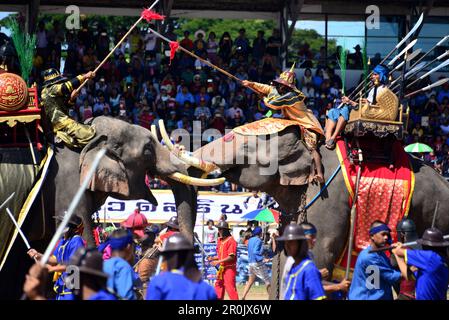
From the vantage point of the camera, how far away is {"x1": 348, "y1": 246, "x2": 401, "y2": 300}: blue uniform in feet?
32.7

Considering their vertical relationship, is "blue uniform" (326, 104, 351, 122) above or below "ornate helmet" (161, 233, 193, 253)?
above

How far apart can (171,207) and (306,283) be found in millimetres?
11428

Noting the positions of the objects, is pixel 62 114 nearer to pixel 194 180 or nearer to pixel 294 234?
pixel 194 180

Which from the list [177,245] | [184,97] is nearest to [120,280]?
[177,245]

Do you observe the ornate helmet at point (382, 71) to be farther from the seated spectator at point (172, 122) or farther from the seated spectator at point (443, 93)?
the seated spectator at point (443, 93)

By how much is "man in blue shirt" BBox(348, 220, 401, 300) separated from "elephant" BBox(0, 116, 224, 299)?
3449 mm

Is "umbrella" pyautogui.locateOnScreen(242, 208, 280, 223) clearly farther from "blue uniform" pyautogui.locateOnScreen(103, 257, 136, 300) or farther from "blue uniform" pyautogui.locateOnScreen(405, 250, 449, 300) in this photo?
"blue uniform" pyautogui.locateOnScreen(103, 257, 136, 300)

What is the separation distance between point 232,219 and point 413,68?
7200 millimetres

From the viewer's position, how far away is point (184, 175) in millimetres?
13523

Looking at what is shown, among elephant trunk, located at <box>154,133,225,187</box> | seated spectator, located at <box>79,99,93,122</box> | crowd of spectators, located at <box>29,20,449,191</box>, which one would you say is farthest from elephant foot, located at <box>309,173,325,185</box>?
seated spectator, located at <box>79,99,93,122</box>

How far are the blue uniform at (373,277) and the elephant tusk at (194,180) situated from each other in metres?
3.46

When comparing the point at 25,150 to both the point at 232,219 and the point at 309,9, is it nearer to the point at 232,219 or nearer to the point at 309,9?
the point at 232,219

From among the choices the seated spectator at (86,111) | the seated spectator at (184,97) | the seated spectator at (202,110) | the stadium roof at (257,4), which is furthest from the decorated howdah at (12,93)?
the stadium roof at (257,4)
